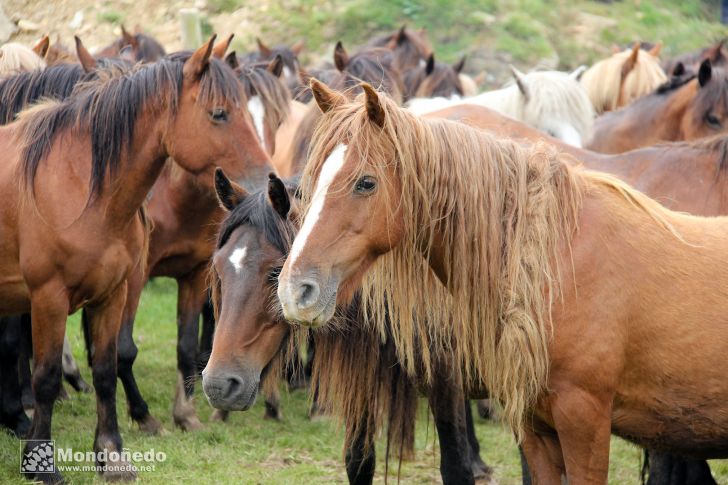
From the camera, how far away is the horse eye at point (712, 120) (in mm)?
6997

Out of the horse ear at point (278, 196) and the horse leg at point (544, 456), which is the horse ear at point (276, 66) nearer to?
the horse ear at point (278, 196)

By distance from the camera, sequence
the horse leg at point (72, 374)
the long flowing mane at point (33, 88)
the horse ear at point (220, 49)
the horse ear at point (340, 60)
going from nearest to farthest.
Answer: the horse ear at point (220, 49)
the long flowing mane at point (33, 88)
the horse leg at point (72, 374)
the horse ear at point (340, 60)

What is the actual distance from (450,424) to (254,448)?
2193mm

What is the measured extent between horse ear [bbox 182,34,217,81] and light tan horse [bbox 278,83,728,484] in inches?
82.0

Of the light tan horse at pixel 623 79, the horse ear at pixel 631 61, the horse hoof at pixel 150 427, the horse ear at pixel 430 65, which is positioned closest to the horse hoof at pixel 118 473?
the horse hoof at pixel 150 427

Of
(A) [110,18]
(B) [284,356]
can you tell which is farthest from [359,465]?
(A) [110,18]

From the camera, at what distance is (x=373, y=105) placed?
9.95 ft

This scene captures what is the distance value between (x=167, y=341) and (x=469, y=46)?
8107 millimetres

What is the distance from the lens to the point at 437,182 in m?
3.19

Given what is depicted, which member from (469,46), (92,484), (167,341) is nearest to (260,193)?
(92,484)

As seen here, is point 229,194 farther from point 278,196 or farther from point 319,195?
point 319,195

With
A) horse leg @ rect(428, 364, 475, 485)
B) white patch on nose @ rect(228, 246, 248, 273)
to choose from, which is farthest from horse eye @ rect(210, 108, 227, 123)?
horse leg @ rect(428, 364, 475, 485)

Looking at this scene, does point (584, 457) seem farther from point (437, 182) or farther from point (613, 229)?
point (437, 182)

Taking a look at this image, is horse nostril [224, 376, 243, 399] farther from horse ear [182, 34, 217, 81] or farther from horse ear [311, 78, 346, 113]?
horse ear [182, 34, 217, 81]
